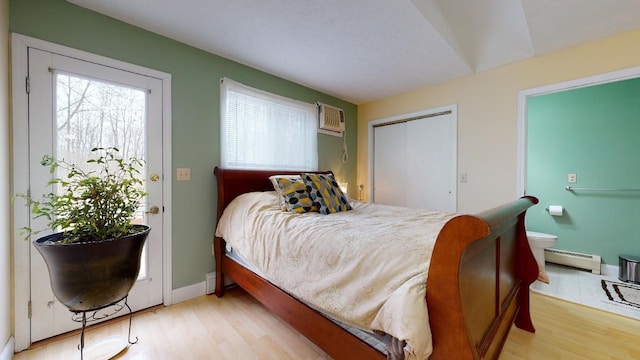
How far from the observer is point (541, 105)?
3281 millimetres

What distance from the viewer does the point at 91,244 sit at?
1.19m

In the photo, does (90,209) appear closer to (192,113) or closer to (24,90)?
(24,90)

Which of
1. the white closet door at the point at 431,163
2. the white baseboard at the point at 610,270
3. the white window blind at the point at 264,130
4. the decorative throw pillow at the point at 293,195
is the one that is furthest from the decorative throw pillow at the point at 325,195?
the white baseboard at the point at 610,270

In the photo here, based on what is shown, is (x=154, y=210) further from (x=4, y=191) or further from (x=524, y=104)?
(x=524, y=104)

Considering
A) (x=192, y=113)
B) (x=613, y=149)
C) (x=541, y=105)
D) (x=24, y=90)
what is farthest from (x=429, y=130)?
(x=24, y=90)

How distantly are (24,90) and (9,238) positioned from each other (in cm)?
92

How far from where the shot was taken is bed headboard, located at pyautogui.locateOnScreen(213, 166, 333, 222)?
225 centimetres

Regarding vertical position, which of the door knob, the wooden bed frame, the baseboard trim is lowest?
the baseboard trim

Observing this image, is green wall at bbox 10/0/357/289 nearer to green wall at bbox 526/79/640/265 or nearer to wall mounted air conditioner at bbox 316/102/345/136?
wall mounted air conditioner at bbox 316/102/345/136

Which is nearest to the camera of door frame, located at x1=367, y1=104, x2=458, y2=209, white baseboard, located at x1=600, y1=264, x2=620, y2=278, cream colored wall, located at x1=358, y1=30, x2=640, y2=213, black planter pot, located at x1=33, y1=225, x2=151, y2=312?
black planter pot, located at x1=33, y1=225, x2=151, y2=312

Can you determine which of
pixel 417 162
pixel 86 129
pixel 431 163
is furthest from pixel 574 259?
pixel 86 129

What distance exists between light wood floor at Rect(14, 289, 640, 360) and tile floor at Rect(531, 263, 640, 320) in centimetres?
16

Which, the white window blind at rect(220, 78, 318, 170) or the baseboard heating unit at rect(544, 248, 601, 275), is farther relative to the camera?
the baseboard heating unit at rect(544, 248, 601, 275)

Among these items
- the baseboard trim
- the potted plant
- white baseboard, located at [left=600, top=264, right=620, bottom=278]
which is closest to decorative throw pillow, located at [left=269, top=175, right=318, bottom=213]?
Answer: the potted plant
